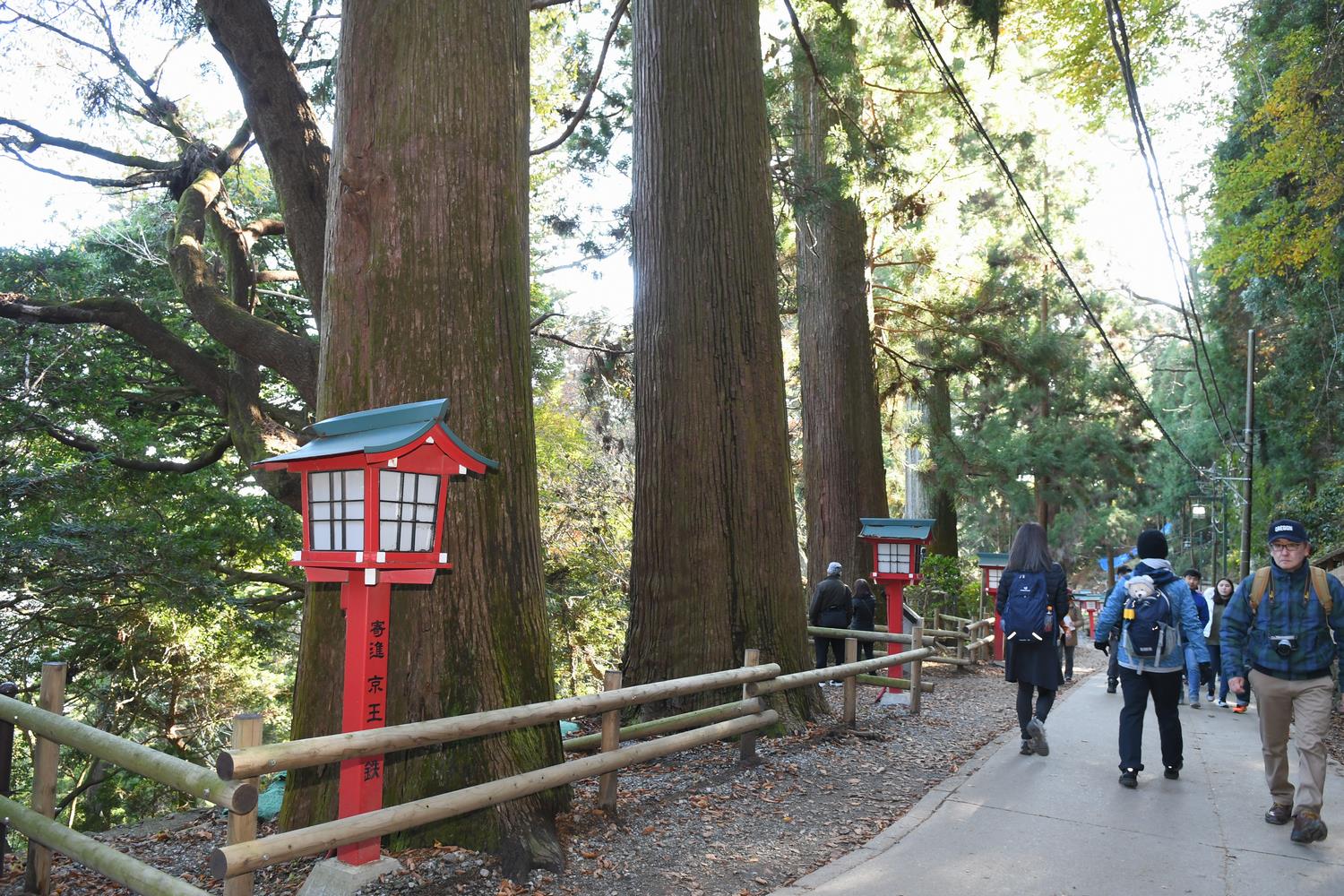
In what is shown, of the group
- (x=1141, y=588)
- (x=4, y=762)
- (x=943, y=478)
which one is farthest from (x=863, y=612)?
(x=4, y=762)

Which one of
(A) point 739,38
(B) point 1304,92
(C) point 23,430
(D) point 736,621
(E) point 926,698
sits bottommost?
(E) point 926,698

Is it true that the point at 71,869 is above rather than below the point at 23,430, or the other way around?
below

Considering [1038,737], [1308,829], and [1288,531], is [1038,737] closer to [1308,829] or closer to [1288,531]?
[1308,829]

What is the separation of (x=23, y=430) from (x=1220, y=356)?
30.2 metres

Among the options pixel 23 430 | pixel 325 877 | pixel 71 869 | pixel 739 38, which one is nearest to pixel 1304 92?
pixel 739 38

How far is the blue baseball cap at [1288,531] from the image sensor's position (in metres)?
5.71

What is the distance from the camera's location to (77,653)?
40.1 ft

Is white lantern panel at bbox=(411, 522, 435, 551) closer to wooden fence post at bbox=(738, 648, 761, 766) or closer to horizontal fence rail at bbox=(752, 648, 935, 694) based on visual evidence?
wooden fence post at bbox=(738, 648, 761, 766)

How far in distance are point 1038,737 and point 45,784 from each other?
7.02 metres

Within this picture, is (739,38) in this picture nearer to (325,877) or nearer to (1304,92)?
(325,877)

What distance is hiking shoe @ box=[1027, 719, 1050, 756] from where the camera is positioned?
788cm

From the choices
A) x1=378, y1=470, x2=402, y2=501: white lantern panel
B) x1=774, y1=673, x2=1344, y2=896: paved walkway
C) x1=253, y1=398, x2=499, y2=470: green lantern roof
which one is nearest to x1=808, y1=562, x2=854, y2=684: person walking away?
x1=774, y1=673, x2=1344, y2=896: paved walkway

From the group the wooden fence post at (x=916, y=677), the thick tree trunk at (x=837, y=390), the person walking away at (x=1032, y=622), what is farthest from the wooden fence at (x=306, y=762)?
the thick tree trunk at (x=837, y=390)

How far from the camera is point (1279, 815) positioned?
5918 millimetres
